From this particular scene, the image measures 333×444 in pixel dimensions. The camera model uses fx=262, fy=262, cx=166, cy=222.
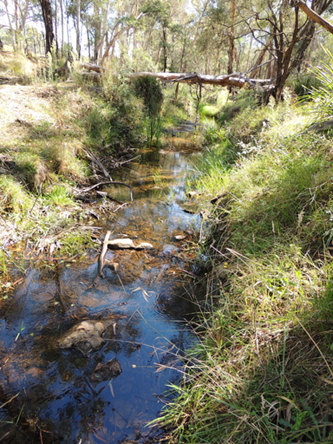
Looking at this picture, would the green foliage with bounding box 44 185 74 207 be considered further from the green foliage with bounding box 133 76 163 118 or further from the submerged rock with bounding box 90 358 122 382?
the green foliage with bounding box 133 76 163 118

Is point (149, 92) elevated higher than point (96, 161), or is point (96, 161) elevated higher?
point (149, 92)

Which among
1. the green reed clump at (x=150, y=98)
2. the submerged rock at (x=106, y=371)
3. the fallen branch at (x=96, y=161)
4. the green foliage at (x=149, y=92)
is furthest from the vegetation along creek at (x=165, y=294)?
the green foliage at (x=149, y=92)

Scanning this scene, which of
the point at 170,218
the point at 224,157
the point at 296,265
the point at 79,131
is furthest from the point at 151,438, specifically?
the point at 79,131

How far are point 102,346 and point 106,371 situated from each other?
9.3 inches

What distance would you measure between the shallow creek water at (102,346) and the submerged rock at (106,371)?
25 mm

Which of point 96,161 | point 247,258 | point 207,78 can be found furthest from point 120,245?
point 207,78

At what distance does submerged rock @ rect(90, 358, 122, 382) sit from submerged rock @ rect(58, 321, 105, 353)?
0.18 meters

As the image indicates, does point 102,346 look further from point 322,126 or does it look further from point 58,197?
point 322,126

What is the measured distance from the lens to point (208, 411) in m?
1.56

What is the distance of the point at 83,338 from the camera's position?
217 cm

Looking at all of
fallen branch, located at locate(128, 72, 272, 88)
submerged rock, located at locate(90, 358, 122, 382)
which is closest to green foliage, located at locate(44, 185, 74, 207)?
submerged rock, located at locate(90, 358, 122, 382)

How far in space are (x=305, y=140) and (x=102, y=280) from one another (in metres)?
2.91

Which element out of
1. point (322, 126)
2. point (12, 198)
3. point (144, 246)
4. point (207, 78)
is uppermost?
point (207, 78)

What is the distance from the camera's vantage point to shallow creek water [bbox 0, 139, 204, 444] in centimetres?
168
